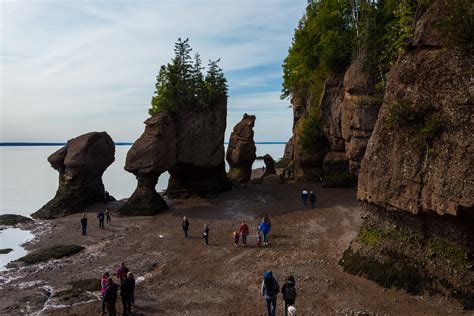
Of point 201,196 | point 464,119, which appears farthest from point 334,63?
point 464,119

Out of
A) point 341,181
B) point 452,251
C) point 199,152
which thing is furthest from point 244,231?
point 199,152

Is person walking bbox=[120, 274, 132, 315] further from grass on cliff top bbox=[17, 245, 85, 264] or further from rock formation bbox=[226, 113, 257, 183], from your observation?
rock formation bbox=[226, 113, 257, 183]

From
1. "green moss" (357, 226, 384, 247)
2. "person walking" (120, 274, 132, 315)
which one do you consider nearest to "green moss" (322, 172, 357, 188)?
"green moss" (357, 226, 384, 247)

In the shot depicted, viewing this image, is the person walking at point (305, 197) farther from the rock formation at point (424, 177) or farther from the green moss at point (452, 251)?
the green moss at point (452, 251)

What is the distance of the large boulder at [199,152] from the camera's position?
46.1 metres

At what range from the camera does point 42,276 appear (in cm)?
2428

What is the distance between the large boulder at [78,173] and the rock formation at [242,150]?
1797 cm

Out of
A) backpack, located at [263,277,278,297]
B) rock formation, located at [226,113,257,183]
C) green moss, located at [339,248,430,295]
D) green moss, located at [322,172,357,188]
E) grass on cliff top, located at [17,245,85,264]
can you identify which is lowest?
grass on cliff top, located at [17,245,85,264]

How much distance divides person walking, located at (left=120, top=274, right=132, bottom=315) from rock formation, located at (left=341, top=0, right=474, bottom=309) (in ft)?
38.1

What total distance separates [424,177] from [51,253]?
26.0 m

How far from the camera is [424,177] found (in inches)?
692

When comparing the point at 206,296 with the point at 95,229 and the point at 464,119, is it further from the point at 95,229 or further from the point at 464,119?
the point at 95,229

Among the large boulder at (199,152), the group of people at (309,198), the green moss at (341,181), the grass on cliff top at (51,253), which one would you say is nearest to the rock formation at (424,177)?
the group of people at (309,198)

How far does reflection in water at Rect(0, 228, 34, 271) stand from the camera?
1149 inches
